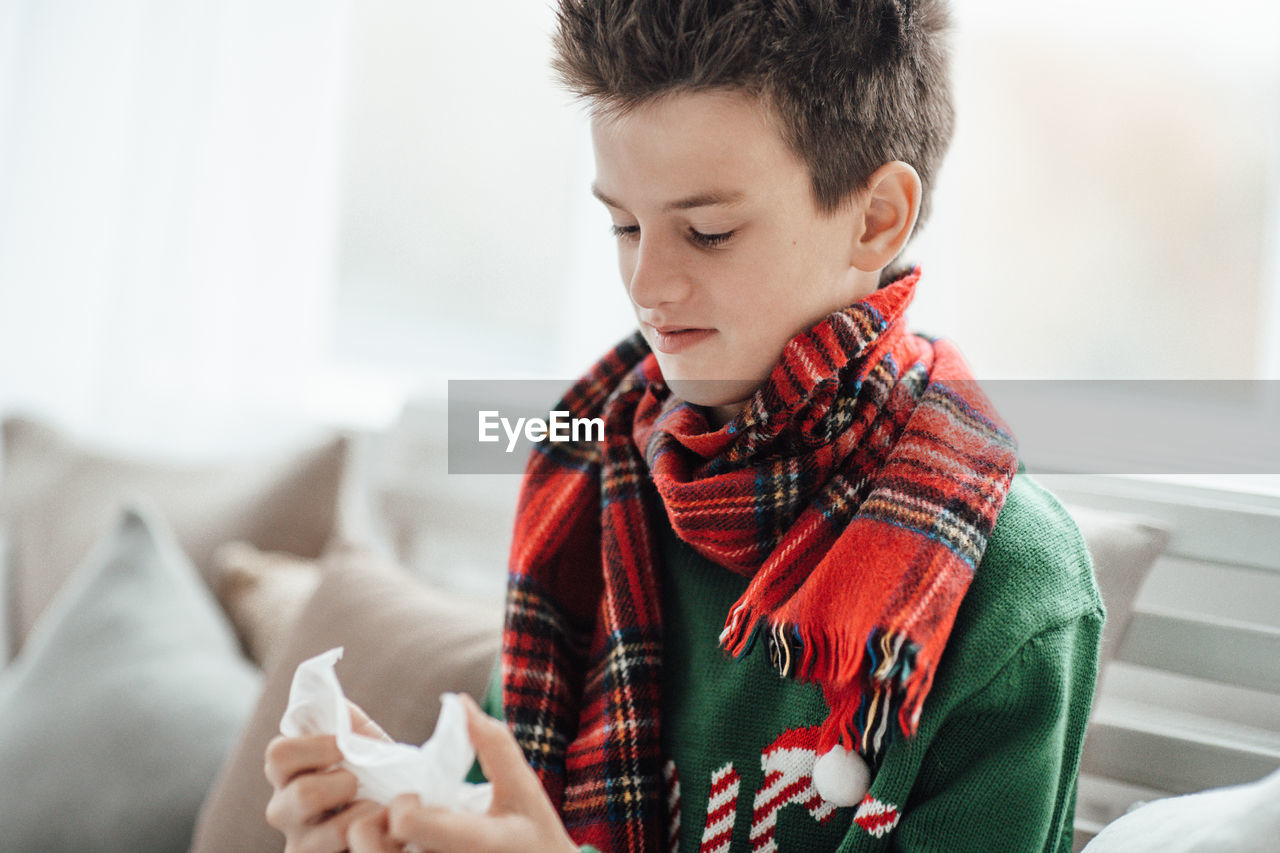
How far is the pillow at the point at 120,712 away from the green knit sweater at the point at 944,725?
63 cm

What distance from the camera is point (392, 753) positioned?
2.08 feet

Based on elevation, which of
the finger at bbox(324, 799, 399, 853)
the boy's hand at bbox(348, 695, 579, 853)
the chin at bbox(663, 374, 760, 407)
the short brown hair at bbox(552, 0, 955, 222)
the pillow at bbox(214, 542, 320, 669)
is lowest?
the pillow at bbox(214, 542, 320, 669)

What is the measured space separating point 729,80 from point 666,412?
29cm

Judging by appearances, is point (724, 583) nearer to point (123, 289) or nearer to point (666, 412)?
point (666, 412)

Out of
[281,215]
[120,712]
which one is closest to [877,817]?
[120,712]

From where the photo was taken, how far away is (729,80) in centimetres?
75

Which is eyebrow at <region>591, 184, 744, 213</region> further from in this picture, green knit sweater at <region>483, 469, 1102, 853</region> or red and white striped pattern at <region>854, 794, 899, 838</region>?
red and white striped pattern at <region>854, 794, 899, 838</region>

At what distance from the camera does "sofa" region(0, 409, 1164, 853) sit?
110cm

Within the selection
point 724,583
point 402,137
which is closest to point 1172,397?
point 724,583

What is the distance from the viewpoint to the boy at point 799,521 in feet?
2.35

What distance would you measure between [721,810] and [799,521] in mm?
239

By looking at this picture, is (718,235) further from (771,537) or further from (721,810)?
(721,810)

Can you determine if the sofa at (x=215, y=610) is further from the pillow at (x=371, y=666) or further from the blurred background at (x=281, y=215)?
the blurred background at (x=281, y=215)

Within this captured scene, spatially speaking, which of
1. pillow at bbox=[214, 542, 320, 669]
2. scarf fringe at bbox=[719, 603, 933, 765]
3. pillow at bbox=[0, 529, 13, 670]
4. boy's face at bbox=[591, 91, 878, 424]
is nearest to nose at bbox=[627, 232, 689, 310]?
boy's face at bbox=[591, 91, 878, 424]
